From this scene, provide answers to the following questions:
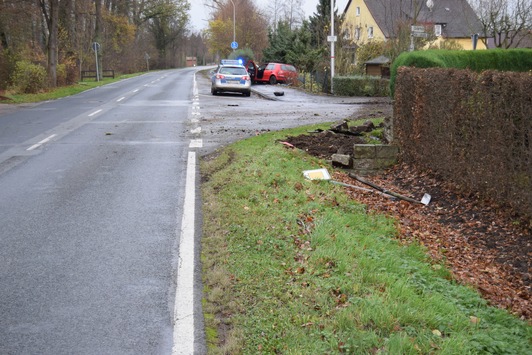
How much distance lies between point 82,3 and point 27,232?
47.5 m

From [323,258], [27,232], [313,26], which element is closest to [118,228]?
[27,232]

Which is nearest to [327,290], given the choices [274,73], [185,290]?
[185,290]

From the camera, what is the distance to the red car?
41344 mm

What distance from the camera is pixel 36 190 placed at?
907 centimetres

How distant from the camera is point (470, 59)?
60.2 ft

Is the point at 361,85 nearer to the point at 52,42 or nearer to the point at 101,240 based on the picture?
the point at 52,42

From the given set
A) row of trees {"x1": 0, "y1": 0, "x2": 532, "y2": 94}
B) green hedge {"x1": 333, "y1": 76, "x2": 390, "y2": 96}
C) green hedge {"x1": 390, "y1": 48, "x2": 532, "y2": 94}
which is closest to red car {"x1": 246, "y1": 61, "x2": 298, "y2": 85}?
row of trees {"x1": 0, "y1": 0, "x2": 532, "y2": 94}

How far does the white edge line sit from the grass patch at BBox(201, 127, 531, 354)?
0.15 m

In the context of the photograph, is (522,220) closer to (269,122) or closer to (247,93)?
(269,122)

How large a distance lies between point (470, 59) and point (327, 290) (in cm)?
1533

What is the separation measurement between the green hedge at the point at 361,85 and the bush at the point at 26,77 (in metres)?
15.3

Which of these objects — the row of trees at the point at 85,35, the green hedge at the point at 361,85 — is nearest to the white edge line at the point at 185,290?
the green hedge at the point at 361,85

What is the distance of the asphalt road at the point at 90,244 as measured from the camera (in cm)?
436

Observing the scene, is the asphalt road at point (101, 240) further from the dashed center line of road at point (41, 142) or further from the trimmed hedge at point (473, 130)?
the trimmed hedge at point (473, 130)
